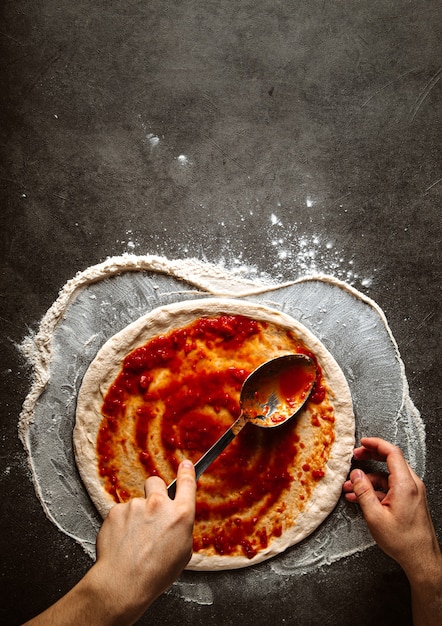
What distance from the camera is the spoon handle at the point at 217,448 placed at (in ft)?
7.04

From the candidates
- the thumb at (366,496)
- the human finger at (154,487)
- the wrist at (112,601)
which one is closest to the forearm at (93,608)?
the wrist at (112,601)

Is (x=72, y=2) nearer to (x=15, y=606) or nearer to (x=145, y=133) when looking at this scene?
(x=145, y=133)

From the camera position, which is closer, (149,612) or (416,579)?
(416,579)

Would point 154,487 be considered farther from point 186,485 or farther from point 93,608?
point 93,608

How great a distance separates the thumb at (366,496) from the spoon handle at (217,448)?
62cm

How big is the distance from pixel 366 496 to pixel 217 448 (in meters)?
0.75

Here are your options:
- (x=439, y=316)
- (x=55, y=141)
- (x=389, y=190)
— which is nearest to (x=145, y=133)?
(x=55, y=141)

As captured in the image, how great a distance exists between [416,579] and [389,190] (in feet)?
6.40

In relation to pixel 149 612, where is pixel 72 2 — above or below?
above

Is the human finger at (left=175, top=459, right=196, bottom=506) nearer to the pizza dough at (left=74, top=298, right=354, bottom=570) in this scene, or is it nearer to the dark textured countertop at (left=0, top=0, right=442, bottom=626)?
the pizza dough at (left=74, top=298, right=354, bottom=570)

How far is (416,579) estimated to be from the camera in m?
2.28

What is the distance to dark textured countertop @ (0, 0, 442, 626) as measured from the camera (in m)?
2.61

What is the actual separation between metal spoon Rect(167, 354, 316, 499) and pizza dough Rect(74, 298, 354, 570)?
9 centimetres

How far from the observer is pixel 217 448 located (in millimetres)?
2209
